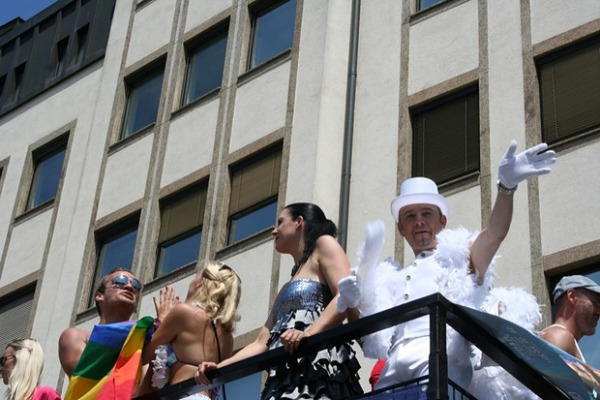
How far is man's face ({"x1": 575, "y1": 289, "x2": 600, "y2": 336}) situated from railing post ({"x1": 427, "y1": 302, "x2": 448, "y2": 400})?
5.90ft

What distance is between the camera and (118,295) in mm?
8875

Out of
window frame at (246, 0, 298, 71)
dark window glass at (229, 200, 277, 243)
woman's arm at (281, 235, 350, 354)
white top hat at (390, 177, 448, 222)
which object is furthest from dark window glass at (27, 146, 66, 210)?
white top hat at (390, 177, 448, 222)

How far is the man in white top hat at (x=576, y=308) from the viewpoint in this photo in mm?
7457

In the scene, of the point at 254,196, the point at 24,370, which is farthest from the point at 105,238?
the point at 24,370

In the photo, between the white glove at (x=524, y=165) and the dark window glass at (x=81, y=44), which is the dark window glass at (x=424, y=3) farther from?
the white glove at (x=524, y=165)

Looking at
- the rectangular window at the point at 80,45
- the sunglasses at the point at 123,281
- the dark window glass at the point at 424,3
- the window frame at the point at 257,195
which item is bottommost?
the sunglasses at the point at 123,281

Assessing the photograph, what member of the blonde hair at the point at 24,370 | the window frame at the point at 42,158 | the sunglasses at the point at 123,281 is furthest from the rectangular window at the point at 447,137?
the window frame at the point at 42,158

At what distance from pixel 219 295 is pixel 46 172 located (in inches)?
554

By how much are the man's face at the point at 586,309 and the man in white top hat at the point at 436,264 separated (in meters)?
0.85

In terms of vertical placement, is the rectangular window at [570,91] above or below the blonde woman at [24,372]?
above

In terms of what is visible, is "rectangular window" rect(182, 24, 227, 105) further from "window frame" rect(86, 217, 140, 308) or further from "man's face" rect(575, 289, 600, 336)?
"man's face" rect(575, 289, 600, 336)

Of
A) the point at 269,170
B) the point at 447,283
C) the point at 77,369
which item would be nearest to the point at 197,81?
the point at 269,170

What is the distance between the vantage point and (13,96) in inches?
939

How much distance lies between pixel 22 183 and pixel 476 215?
10397 millimetres
